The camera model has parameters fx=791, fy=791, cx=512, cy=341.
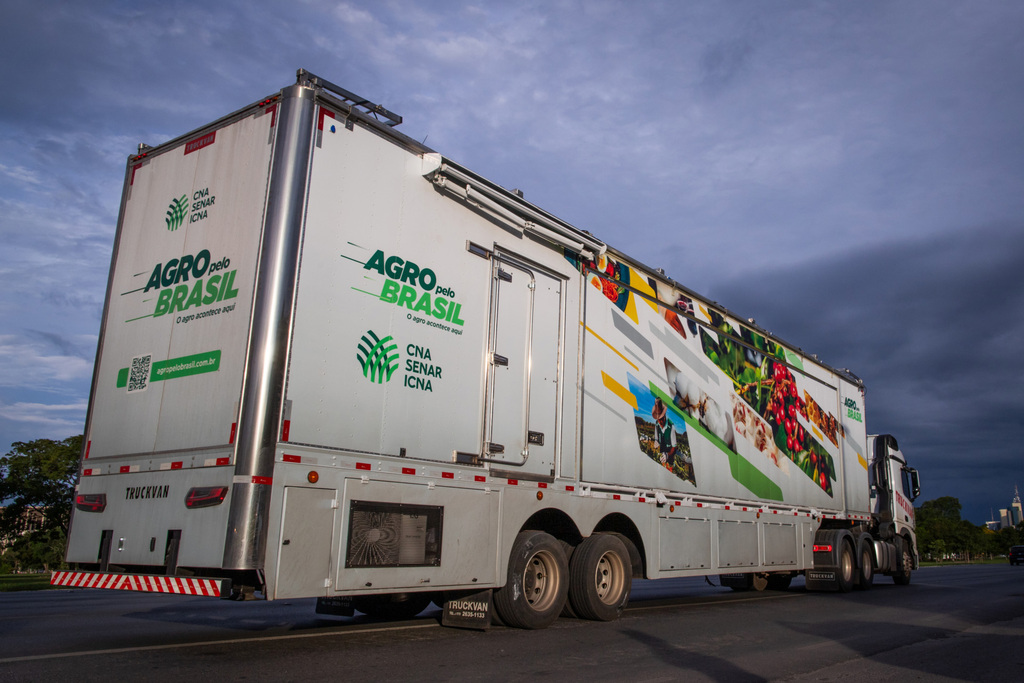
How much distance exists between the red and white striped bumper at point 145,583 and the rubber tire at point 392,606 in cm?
292

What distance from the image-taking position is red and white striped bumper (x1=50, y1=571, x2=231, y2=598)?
5.71 metres

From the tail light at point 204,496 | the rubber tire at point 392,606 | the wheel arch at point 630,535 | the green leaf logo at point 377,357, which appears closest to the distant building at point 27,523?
the rubber tire at point 392,606

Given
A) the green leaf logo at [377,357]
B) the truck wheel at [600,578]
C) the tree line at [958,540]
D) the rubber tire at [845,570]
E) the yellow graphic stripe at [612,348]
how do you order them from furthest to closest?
1. the tree line at [958,540]
2. the rubber tire at [845,570]
3. the yellow graphic stripe at [612,348]
4. the truck wheel at [600,578]
5. the green leaf logo at [377,357]

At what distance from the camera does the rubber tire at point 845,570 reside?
14.9m

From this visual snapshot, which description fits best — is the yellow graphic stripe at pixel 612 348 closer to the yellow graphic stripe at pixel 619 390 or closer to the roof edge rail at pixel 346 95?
the yellow graphic stripe at pixel 619 390

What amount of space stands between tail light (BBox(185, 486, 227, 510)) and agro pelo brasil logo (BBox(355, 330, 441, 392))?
1492 mm

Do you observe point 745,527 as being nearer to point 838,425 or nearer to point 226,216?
point 838,425

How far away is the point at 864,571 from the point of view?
16031 mm

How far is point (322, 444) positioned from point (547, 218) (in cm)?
412

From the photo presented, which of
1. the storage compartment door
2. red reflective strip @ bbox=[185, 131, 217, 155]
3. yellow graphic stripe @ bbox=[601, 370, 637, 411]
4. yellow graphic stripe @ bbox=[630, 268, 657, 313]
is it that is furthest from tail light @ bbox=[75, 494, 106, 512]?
yellow graphic stripe @ bbox=[630, 268, 657, 313]

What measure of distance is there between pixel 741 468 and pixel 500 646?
6768 mm

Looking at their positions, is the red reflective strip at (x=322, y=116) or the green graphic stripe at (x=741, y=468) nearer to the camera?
the red reflective strip at (x=322, y=116)

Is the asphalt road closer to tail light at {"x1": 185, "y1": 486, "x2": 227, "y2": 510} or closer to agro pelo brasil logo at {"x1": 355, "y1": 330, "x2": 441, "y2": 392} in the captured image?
tail light at {"x1": 185, "y1": 486, "x2": 227, "y2": 510}

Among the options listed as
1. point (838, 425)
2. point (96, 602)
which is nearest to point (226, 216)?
point (96, 602)
